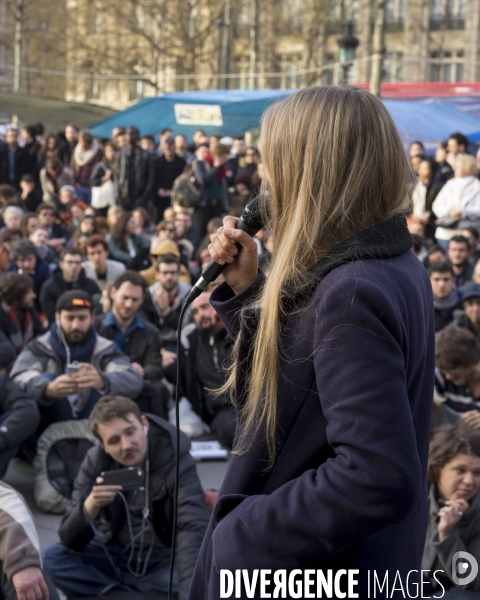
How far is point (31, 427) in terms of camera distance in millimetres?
5449

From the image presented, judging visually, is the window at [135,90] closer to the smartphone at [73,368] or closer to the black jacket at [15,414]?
the smartphone at [73,368]

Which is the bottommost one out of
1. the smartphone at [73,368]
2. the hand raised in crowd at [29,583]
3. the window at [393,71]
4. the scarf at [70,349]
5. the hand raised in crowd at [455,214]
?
the hand raised in crowd at [29,583]

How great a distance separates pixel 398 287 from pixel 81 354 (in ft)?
15.6

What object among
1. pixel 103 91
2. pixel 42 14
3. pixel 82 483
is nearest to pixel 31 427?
pixel 82 483

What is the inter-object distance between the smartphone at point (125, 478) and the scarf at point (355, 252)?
2.63 m

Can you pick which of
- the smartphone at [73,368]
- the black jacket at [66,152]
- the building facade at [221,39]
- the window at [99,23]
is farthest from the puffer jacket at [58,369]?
the window at [99,23]

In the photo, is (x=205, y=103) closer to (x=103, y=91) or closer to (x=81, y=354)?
(x=81, y=354)

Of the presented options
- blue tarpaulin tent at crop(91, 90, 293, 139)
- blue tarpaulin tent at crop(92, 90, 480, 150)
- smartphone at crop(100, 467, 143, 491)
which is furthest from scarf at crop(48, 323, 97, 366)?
blue tarpaulin tent at crop(91, 90, 293, 139)

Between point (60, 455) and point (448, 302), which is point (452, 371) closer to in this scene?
point (448, 302)

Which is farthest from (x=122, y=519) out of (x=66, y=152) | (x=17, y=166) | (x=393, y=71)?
(x=393, y=71)

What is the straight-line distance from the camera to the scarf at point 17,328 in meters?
6.95

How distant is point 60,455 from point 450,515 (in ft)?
8.98

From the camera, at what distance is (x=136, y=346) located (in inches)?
267

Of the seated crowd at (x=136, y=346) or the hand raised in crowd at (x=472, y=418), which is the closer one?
the seated crowd at (x=136, y=346)
